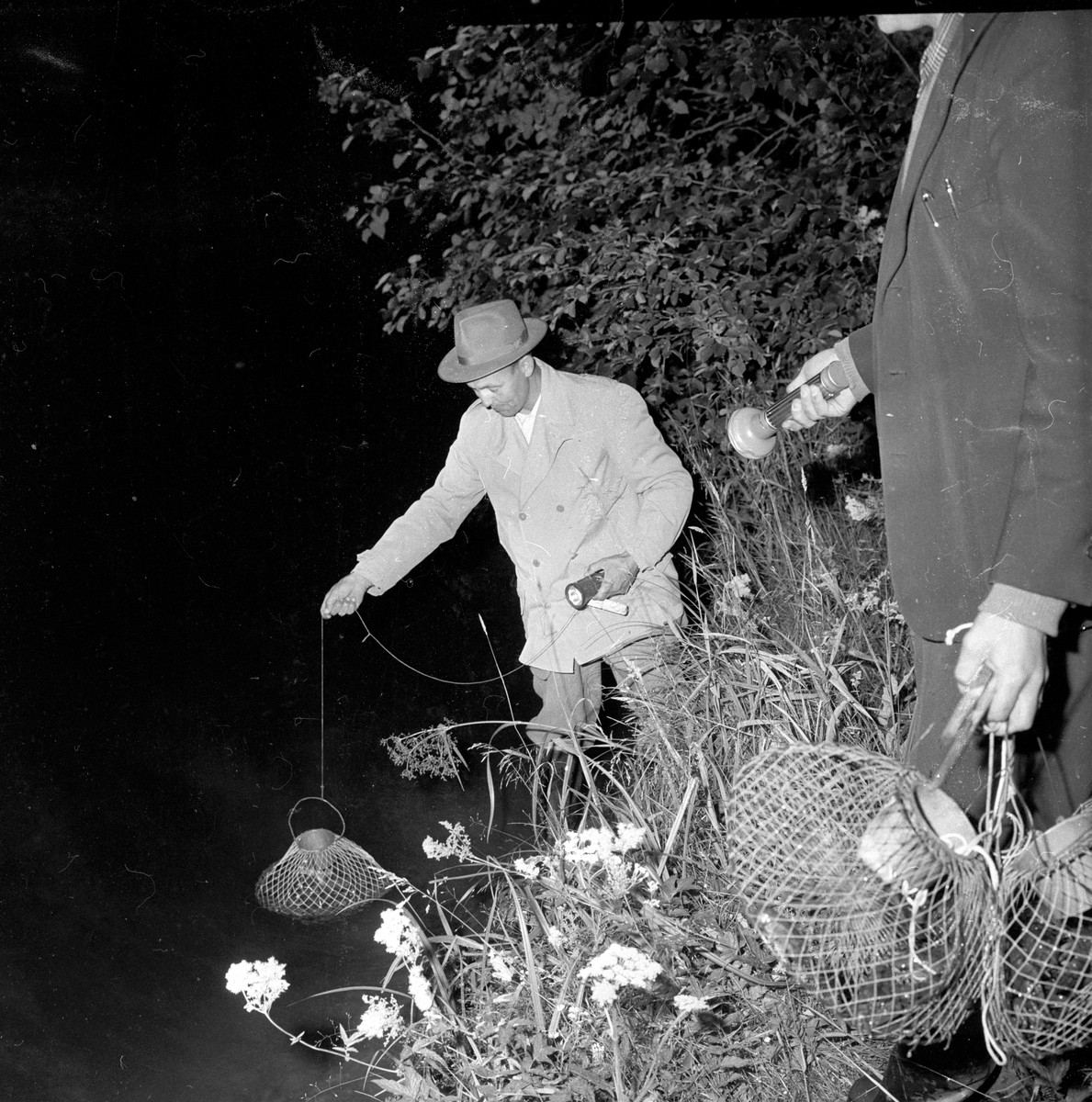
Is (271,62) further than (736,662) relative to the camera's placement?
No

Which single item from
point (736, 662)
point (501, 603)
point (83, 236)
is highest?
point (83, 236)

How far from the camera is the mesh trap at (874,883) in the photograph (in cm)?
150

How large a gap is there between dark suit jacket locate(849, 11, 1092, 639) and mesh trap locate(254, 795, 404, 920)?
1.34m

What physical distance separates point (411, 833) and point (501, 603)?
57 cm

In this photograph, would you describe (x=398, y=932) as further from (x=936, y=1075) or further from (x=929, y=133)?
(x=929, y=133)

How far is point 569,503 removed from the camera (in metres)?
2.63

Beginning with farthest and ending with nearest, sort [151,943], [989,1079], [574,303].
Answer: [574,303]
[151,943]
[989,1079]

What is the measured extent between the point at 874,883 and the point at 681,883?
0.82m

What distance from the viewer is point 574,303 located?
9.80 feet

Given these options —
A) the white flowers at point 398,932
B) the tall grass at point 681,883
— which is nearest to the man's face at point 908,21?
the tall grass at point 681,883

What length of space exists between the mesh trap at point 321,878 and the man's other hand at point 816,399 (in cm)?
130

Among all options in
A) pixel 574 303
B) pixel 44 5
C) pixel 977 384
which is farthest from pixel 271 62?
pixel 977 384

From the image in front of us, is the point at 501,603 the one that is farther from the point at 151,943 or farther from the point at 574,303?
the point at 151,943

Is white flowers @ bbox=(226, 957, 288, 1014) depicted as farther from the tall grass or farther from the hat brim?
the hat brim
